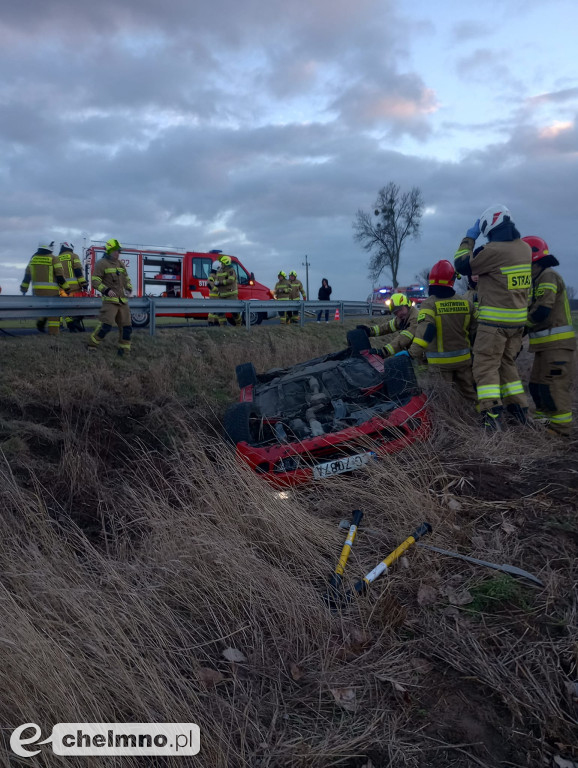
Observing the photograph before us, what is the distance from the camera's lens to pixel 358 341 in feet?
20.1

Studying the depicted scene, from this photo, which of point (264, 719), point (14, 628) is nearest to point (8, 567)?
point (14, 628)

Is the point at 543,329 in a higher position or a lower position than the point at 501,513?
higher

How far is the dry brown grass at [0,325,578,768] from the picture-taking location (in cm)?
211

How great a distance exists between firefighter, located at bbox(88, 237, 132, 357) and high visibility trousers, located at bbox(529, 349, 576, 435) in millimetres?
5948

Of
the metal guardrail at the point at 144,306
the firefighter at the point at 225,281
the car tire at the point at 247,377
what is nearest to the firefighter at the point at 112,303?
the metal guardrail at the point at 144,306

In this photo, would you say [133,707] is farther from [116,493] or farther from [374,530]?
[116,493]

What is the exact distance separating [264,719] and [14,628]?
3.71ft

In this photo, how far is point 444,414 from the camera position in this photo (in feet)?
18.2

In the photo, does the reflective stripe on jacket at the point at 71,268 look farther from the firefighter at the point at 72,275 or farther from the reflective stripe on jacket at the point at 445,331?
the reflective stripe on jacket at the point at 445,331

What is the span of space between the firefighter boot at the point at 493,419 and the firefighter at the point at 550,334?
29.1 inches

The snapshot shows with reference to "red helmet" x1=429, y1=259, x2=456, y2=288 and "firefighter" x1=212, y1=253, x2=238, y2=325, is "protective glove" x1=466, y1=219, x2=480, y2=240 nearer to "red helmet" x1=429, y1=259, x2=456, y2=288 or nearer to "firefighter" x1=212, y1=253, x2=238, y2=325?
"red helmet" x1=429, y1=259, x2=456, y2=288

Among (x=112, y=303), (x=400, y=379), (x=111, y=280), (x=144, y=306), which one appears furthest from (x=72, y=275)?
(x=400, y=379)

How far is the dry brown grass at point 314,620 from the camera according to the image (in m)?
2.11

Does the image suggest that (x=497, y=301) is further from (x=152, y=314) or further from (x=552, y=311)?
(x=152, y=314)
